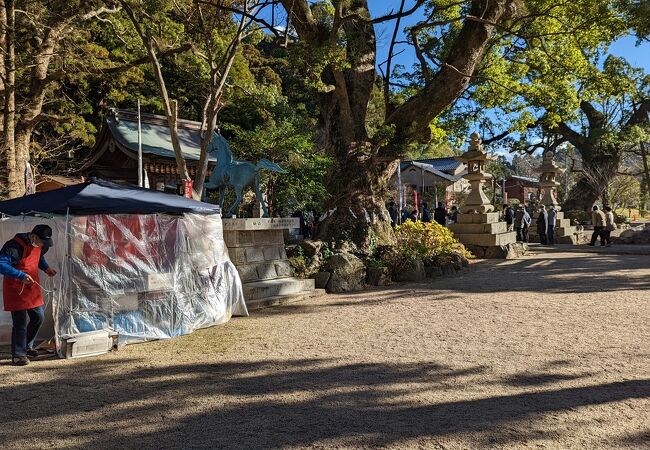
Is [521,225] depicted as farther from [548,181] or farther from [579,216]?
[579,216]

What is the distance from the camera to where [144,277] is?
20.9ft

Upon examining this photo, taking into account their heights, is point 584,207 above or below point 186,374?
above

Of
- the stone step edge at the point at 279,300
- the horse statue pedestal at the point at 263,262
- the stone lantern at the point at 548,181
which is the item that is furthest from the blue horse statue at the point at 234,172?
the stone lantern at the point at 548,181

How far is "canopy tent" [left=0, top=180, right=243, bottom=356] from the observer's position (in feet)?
18.8

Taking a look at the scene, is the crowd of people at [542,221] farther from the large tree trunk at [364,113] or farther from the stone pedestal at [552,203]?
the large tree trunk at [364,113]

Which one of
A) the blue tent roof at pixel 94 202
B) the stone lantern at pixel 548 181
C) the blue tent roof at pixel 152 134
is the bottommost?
the blue tent roof at pixel 94 202

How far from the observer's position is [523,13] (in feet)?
39.9

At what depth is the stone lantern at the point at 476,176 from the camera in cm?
1622

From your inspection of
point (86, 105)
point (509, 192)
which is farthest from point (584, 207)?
point (86, 105)

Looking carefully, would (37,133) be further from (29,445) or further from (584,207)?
(584,207)

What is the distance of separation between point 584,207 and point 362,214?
2408 cm

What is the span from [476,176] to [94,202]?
43.8 feet

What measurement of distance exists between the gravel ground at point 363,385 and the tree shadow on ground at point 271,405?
2 cm

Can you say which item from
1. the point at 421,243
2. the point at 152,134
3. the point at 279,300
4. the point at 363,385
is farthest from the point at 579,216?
the point at 363,385
